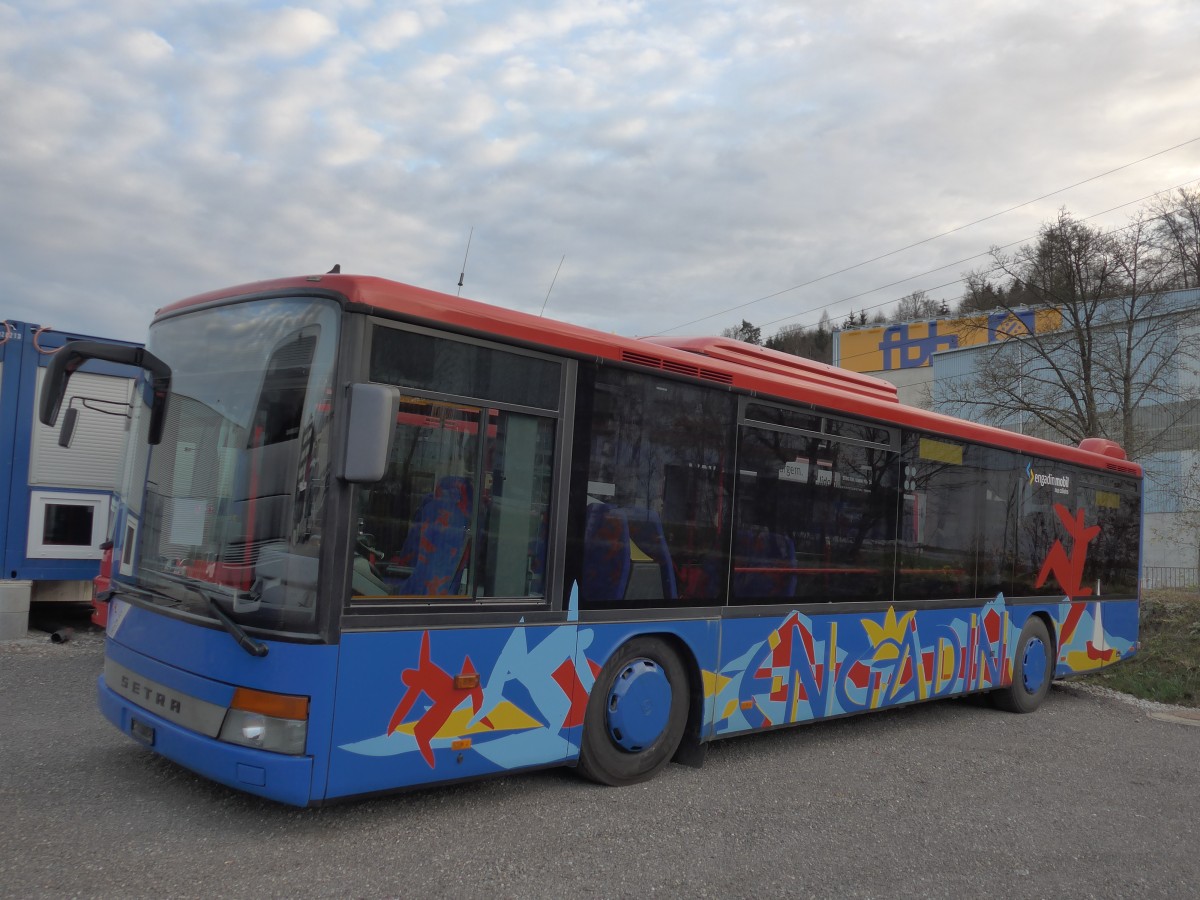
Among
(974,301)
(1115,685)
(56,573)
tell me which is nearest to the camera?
(56,573)

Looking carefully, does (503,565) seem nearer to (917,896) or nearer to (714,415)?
(714,415)

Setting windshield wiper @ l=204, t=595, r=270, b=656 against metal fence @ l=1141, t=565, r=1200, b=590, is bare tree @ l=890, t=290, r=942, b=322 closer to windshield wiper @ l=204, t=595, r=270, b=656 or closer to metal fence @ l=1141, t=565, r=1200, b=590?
metal fence @ l=1141, t=565, r=1200, b=590

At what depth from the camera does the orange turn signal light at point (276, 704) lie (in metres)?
4.38

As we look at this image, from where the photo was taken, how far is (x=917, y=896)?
14.9ft

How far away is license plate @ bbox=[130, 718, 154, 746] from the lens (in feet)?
16.1

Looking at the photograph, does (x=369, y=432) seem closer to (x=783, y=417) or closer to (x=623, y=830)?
(x=623, y=830)

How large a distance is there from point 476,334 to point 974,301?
24.0 metres

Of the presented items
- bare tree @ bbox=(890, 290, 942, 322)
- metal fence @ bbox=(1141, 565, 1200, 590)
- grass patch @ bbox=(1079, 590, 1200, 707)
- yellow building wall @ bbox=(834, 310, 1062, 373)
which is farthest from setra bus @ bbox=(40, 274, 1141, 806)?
bare tree @ bbox=(890, 290, 942, 322)

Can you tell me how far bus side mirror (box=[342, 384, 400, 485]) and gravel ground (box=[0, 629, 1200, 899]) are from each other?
175 cm

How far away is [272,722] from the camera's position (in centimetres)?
440

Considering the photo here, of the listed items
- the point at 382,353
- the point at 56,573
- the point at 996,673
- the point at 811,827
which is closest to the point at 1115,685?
the point at 996,673

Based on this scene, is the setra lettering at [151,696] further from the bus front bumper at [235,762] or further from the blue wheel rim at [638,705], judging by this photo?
the blue wheel rim at [638,705]

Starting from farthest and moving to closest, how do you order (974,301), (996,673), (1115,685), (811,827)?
(974,301), (1115,685), (996,673), (811,827)

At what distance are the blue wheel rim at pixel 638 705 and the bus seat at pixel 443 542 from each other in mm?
1403
